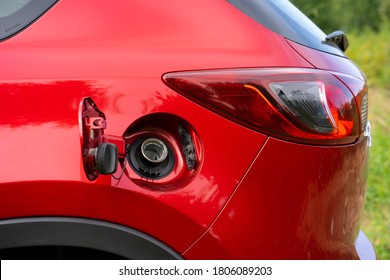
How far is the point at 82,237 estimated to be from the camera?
1.79 metres

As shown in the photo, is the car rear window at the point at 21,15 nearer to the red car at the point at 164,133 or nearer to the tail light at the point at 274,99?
the red car at the point at 164,133

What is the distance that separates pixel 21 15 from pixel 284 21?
0.73 metres

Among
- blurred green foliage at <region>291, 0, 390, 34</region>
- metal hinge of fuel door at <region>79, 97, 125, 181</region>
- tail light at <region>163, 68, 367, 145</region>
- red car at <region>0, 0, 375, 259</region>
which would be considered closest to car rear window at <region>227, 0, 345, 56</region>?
red car at <region>0, 0, 375, 259</region>

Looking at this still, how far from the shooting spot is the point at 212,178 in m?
1.79

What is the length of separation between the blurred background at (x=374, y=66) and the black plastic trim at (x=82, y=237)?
8.80 feet

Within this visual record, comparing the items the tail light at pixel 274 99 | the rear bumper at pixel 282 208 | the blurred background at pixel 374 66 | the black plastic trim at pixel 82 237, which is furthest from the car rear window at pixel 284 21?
the blurred background at pixel 374 66

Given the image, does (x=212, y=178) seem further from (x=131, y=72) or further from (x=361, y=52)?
(x=361, y=52)

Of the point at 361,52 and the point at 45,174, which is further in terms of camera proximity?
the point at 361,52

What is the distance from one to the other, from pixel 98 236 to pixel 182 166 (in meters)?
0.27

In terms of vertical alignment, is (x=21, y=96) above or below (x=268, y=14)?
below

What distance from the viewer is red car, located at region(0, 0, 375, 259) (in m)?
1.76

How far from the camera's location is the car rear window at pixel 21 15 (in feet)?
6.15

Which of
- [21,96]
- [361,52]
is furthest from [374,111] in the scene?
[21,96]

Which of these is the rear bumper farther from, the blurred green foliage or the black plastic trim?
the blurred green foliage
